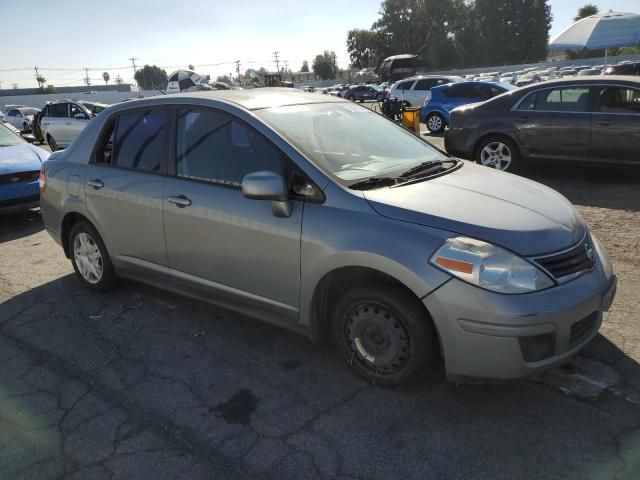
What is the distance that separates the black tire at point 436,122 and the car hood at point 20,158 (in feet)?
35.0

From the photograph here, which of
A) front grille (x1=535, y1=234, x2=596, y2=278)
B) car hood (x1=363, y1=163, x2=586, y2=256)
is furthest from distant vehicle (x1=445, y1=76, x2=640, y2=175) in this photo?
front grille (x1=535, y1=234, x2=596, y2=278)

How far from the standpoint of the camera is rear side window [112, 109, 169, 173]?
3766mm

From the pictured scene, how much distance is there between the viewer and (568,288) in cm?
255

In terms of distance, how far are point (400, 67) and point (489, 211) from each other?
52.6 metres

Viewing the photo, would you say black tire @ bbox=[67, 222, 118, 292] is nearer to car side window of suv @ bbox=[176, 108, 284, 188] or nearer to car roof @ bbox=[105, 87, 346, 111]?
car roof @ bbox=[105, 87, 346, 111]

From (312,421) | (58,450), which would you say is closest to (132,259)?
(58,450)

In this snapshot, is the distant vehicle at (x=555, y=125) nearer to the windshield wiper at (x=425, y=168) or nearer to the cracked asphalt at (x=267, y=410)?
the cracked asphalt at (x=267, y=410)

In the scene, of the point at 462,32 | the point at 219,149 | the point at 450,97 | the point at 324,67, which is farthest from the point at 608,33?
the point at 324,67

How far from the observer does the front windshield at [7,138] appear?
782 cm

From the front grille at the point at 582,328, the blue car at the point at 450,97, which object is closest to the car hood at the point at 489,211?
the front grille at the point at 582,328

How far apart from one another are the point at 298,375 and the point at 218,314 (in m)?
1.13

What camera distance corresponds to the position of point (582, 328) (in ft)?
8.71

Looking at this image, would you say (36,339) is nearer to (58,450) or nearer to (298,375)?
(58,450)

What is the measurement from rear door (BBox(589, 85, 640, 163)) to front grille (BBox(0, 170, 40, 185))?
25.4 ft
